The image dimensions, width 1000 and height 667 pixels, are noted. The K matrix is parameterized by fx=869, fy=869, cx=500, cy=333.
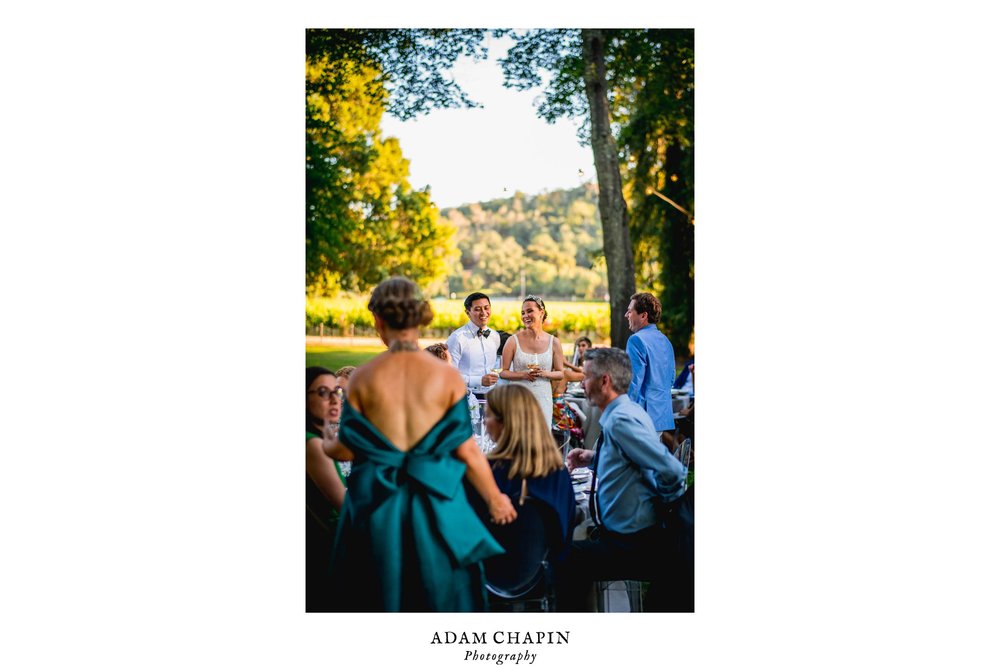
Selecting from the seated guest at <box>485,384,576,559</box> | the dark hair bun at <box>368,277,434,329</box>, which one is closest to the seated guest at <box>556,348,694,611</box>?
the seated guest at <box>485,384,576,559</box>

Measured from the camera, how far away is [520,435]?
12.4ft

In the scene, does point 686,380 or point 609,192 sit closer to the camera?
point 609,192

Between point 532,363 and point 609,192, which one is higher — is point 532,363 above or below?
below

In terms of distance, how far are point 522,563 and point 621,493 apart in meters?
0.61

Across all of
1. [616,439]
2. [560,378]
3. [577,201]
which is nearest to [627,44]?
[577,201]

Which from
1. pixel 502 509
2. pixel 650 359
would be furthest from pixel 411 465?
pixel 650 359

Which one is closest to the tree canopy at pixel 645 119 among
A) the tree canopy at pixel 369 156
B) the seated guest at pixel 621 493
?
the tree canopy at pixel 369 156

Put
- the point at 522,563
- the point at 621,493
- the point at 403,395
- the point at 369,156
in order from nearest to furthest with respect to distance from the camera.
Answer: the point at 403,395 → the point at 522,563 → the point at 621,493 → the point at 369,156

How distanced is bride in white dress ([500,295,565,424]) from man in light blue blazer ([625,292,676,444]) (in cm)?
46

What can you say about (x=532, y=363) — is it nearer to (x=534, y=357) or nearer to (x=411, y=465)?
(x=534, y=357)

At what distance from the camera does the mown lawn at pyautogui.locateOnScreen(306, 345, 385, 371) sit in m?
4.38

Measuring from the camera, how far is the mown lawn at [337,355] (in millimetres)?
4375

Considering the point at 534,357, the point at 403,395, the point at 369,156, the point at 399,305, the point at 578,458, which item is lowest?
the point at 578,458

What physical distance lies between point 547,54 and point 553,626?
3043 mm
